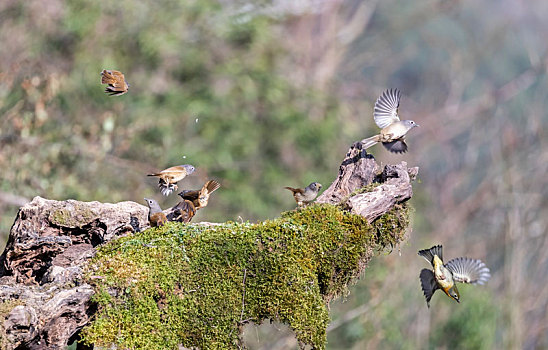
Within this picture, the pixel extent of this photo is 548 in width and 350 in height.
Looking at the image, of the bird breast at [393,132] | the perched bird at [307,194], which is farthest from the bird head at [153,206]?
the bird breast at [393,132]

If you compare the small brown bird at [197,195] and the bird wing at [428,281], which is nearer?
the bird wing at [428,281]

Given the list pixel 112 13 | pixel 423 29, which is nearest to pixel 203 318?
pixel 112 13

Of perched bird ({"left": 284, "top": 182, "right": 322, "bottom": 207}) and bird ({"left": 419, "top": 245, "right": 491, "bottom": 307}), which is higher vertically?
perched bird ({"left": 284, "top": 182, "right": 322, "bottom": 207})

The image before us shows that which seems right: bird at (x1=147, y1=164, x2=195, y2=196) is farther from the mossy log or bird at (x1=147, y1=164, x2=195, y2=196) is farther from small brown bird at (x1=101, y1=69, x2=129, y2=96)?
small brown bird at (x1=101, y1=69, x2=129, y2=96)

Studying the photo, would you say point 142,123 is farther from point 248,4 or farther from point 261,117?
point 248,4

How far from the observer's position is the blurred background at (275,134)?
34.7ft

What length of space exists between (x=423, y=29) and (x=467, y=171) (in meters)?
4.55

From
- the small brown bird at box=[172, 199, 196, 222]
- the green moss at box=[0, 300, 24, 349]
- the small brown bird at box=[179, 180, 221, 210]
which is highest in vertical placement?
the small brown bird at box=[179, 180, 221, 210]

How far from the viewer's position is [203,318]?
157 inches

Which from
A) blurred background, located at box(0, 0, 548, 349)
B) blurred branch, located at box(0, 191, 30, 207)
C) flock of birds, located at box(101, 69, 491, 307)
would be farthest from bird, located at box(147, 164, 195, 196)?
blurred branch, located at box(0, 191, 30, 207)

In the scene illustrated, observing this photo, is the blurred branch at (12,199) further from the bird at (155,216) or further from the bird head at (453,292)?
the bird head at (453,292)

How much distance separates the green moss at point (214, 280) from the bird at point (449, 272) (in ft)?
2.04

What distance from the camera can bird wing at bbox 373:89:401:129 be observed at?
5.25 meters

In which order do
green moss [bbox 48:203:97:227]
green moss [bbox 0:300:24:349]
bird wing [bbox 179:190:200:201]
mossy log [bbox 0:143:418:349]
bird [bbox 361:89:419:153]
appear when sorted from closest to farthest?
green moss [bbox 0:300:24:349] → mossy log [bbox 0:143:418:349] → green moss [bbox 48:203:97:227] → bird wing [bbox 179:190:200:201] → bird [bbox 361:89:419:153]
